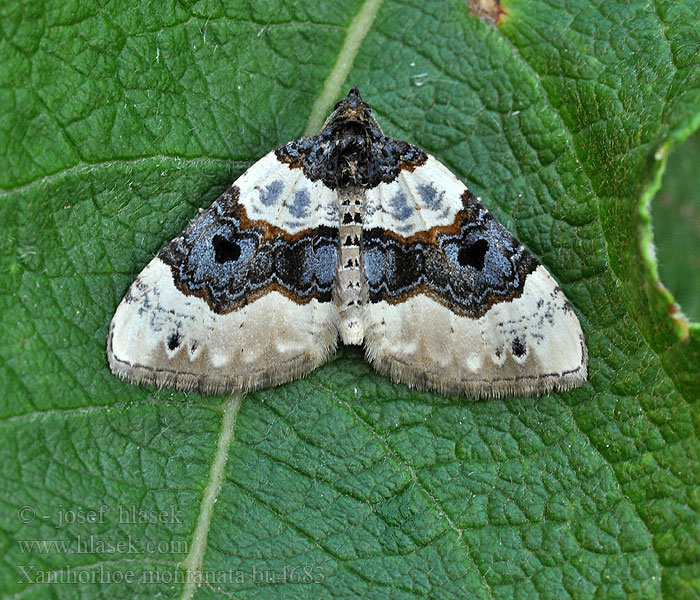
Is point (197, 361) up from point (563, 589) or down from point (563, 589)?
up

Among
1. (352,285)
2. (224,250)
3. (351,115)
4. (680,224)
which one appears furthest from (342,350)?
(680,224)

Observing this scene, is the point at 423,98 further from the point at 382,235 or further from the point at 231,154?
the point at 231,154

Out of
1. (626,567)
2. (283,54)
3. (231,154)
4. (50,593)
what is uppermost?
(283,54)

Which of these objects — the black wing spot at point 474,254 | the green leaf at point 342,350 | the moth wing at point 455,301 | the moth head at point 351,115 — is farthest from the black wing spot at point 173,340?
the black wing spot at point 474,254

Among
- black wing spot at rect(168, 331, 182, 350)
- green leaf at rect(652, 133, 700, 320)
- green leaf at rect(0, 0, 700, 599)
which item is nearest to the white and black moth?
black wing spot at rect(168, 331, 182, 350)

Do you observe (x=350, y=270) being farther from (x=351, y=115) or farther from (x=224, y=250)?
(x=351, y=115)

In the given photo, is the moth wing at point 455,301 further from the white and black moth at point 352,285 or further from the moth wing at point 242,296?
the moth wing at point 242,296

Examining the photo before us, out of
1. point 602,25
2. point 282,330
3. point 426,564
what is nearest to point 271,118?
point 282,330
